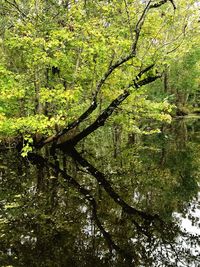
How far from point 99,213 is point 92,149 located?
1358cm

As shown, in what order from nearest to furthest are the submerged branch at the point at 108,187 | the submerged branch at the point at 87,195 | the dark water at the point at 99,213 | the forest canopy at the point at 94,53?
the dark water at the point at 99,213 → the submerged branch at the point at 87,195 → the submerged branch at the point at 108,187 → the forest canopy at the point at 94,53

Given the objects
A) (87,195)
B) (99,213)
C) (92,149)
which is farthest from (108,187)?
(92,149)

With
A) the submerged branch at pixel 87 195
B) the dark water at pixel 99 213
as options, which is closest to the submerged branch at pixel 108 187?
the dark water at pixel 99 213

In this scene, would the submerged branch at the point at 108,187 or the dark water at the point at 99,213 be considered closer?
the dark water at the point at 99,213

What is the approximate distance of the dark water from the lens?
8.01 m

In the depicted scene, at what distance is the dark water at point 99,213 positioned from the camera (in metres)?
8.01

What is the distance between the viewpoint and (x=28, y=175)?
15.1m

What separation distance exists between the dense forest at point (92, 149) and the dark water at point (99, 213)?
4 centimetres

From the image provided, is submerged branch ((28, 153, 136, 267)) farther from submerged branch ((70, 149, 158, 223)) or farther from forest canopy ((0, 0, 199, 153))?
forest canopy ((0, 0, 199, 153))

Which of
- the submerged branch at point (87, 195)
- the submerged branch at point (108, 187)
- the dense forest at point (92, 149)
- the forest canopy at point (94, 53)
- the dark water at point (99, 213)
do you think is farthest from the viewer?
the forest canopy at point (94, 53)

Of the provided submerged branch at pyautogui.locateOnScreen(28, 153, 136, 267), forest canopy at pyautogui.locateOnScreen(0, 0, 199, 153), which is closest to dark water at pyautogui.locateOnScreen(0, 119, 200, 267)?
submerged branch at pyautogui.locateOnScreen(28, 153, 136, 267)

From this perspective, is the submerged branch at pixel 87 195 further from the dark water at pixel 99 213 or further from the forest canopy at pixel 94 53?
the forest canopy at pixel 94 53

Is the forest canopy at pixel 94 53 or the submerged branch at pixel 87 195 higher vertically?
the forest canopy at pixel 94 53

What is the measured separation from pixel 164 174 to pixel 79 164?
14.7ft
